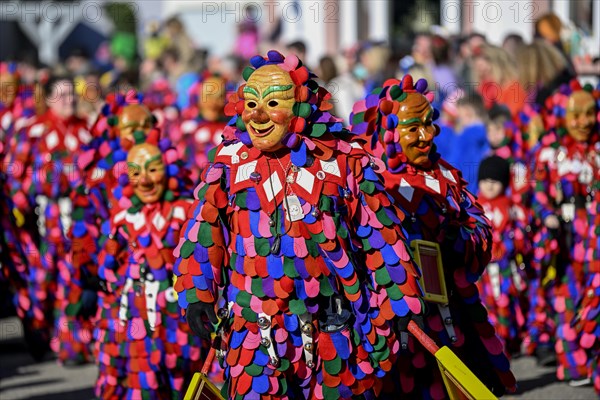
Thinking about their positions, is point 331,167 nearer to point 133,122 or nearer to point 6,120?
point 133,122

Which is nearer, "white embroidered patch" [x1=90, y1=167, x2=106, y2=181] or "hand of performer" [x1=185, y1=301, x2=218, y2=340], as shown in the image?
"hand of performer" [x1=185, y1=301, x2=218, y2=340]

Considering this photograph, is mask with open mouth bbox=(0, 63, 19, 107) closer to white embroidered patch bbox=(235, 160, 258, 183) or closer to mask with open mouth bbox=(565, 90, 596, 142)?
mask with open mouth bbox=(565, 90, 596, 142)

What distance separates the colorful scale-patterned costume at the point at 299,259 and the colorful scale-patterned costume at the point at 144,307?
147cm

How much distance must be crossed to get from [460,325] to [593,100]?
2558 mm

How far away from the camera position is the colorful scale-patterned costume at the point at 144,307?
7305 mm

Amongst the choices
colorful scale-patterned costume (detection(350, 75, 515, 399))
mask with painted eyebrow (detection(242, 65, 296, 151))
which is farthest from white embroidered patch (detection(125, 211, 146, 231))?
mask with painted eyebrow (detection(242, 65, 296, 151))

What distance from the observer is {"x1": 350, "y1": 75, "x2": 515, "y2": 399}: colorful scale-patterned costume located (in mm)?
6586

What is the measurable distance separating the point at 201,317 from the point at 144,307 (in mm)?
1592

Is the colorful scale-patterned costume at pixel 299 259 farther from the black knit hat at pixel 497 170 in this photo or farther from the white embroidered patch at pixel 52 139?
the white embroidered patch at pixel 52 139

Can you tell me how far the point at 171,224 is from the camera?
7.40 meters

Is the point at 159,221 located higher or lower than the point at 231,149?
lower

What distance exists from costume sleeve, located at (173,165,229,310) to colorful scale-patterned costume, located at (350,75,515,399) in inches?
43.8

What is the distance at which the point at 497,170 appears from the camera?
9477 mm

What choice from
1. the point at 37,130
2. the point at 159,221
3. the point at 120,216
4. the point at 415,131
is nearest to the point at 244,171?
the point at 415,131
